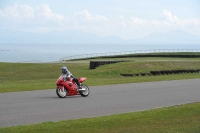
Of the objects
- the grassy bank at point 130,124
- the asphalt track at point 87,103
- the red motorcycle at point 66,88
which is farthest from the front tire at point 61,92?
the grassy bank at point 130,124

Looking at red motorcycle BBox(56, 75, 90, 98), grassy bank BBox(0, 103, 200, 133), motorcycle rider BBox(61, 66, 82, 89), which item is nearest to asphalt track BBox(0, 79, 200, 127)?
red motorcycle BBox(56, 75, 90, 98)

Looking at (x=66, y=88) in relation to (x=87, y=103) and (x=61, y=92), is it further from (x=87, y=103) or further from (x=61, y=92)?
(x=87, y=103)

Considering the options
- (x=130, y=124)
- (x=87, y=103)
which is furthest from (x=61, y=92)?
(x=130, y=124)

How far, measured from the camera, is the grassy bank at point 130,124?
991 centimetres

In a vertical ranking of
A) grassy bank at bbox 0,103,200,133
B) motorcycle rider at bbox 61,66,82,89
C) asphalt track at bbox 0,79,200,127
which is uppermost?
motorcycle rider at bbox 61,66,82,89

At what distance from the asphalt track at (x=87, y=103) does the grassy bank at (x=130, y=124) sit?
0.97m

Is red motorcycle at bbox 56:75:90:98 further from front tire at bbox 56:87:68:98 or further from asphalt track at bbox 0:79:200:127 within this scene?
asphalt track at bbox 0:79:200:127

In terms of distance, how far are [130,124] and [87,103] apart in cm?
505

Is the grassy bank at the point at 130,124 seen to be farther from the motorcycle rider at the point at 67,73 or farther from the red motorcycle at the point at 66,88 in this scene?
Result: the red motorcycle at the point at 66,88

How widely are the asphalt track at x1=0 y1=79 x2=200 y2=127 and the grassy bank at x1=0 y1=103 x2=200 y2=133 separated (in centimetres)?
97

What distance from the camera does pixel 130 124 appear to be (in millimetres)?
10844

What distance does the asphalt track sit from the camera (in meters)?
12.5

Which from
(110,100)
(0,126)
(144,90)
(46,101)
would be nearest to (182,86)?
(144,90)

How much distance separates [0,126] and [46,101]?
17.6ft
